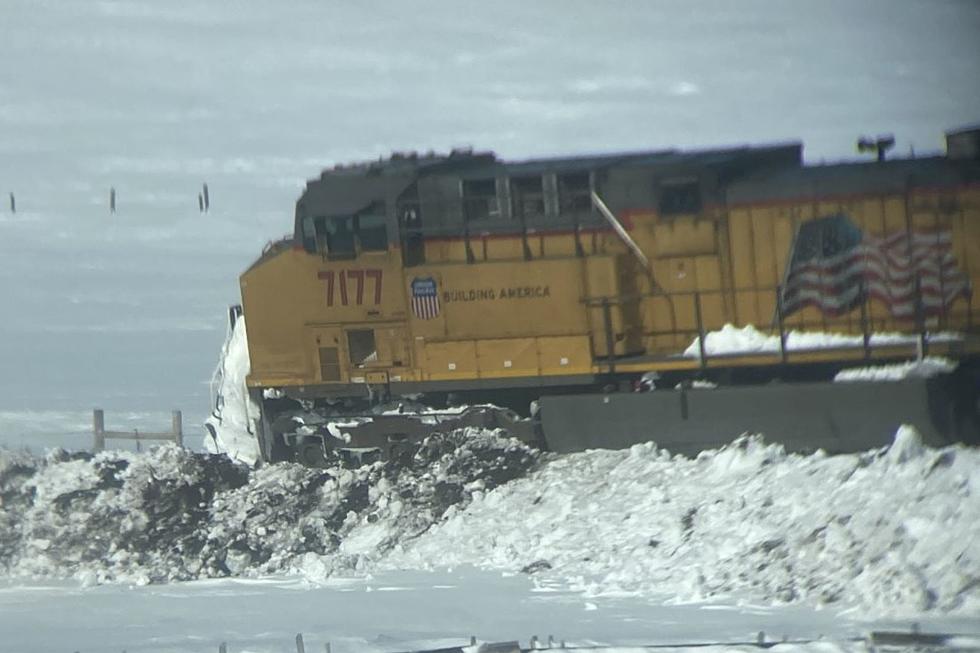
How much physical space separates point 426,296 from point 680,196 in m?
2.81

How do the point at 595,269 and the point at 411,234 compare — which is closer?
the point at 595,269

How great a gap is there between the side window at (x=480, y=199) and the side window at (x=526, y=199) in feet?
0.69

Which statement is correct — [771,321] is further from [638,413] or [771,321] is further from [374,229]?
[374,229]

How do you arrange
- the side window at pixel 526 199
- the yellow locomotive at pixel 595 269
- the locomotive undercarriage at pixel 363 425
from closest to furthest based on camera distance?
the yellow locomotive at pixel 595 269, the locomotive undercarriage at pixel 363 425, the side window at pixel 526 199

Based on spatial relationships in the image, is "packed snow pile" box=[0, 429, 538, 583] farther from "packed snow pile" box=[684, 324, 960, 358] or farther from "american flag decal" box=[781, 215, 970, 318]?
"american flag decal" box=[781, 215, 970, 318]

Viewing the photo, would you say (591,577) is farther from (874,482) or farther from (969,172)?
(969,172)

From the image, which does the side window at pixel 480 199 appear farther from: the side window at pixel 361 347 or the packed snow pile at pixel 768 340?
the packed snow pile at pixel 768 340

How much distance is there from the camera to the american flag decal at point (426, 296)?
14.4m

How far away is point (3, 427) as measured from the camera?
26625mm

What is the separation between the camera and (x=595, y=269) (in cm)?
1409

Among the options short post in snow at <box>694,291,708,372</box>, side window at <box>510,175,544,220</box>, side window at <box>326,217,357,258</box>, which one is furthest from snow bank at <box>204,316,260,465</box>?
short post in snow at <box>694,291,708,372</box>

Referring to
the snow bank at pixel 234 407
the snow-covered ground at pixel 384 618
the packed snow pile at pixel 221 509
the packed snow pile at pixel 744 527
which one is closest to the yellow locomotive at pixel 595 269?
the packed snow pile at pixel 221 509

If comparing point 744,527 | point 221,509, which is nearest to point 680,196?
point 744,527

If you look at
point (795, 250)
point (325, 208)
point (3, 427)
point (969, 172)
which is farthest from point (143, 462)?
point (3, 427)
